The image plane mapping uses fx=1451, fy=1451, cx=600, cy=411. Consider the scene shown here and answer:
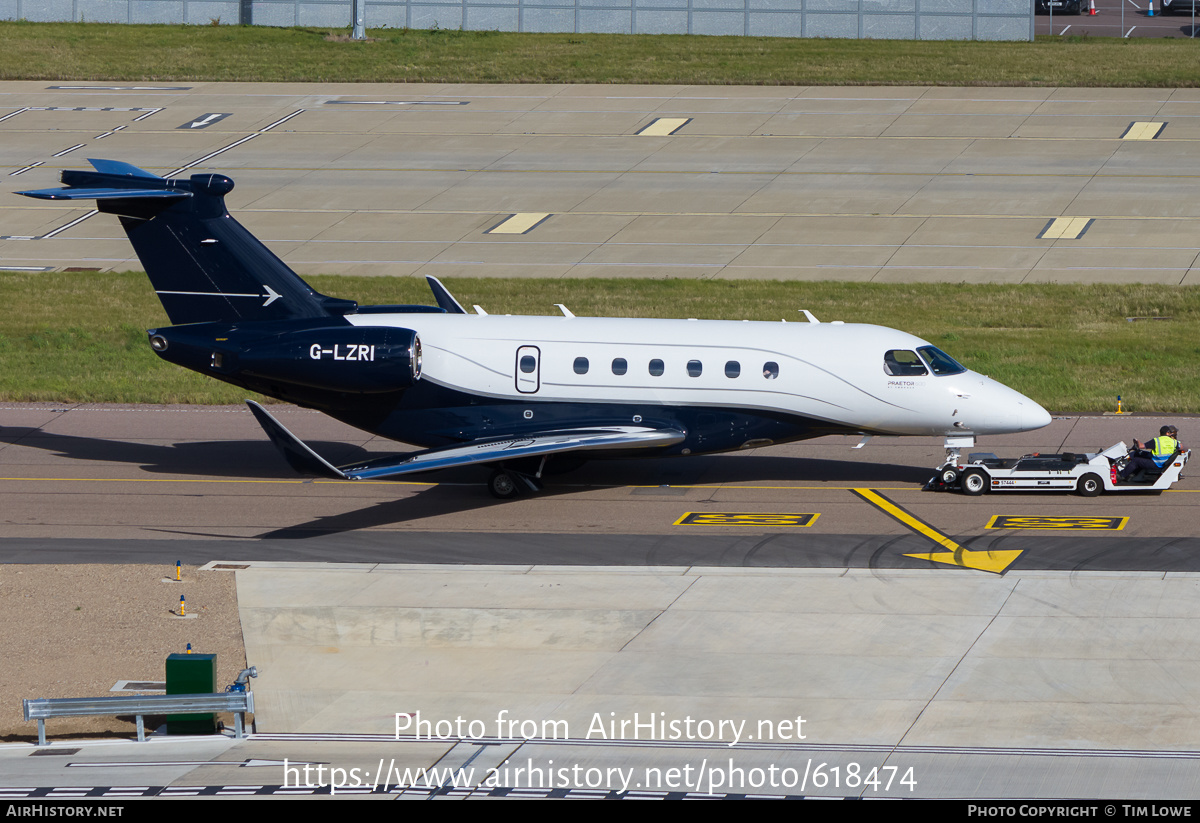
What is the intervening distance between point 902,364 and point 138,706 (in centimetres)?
1592

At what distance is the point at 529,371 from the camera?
90.1ft

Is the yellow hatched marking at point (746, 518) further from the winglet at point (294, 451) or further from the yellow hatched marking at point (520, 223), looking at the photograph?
the yellow hatched marking at point (520, 223)

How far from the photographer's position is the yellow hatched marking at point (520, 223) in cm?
5138

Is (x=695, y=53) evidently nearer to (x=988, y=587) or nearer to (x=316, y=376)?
(x=316, y=376)

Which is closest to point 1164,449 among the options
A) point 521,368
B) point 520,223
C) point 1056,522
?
point 1056,522

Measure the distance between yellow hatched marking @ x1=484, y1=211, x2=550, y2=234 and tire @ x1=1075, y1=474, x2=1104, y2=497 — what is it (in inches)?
1093

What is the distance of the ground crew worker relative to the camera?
27109 mm

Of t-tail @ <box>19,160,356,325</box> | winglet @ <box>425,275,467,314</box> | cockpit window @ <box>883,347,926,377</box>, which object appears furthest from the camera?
winglet @ <box>425,275,467,314</box>

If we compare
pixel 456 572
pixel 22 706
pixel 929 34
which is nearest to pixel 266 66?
pixel 929 34

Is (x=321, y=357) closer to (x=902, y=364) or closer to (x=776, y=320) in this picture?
(x=902, y=364)

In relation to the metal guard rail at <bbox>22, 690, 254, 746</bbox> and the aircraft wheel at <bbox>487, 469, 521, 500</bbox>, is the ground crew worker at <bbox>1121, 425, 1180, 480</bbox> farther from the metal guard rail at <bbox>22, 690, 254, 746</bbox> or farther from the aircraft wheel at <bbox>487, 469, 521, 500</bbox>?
the metal guard rail at <bbox>22, 690, 254, 746</bbox>

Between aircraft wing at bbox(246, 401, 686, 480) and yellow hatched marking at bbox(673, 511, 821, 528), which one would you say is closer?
aircraft wing at bbox(246, 401, 686, 480)

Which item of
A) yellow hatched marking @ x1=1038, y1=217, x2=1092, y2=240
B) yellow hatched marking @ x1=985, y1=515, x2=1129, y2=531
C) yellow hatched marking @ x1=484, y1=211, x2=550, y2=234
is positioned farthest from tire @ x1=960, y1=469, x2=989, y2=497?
yellow hatched marking @ x1=484, y1=211, x2=550, y2=234

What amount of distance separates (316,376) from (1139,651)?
1510cm
